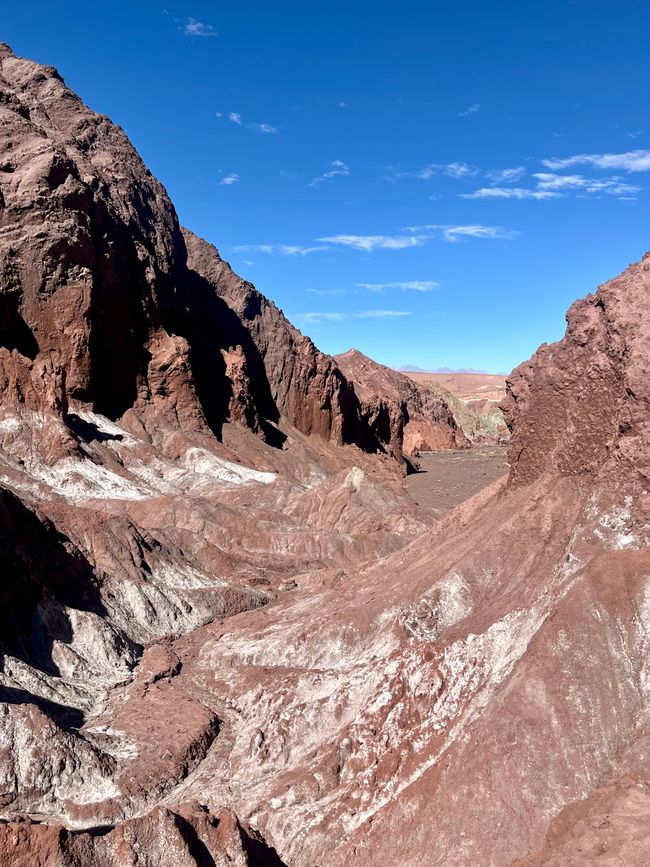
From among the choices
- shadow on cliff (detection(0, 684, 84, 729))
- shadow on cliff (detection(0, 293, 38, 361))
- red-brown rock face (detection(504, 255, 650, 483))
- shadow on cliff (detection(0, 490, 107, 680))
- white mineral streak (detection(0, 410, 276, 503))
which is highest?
shadow on cliff (detection(0, 293, 38, 361))

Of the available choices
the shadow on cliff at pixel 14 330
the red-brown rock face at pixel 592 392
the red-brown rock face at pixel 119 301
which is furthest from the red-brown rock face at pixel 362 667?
the red-brown rock face at pixel 119 301

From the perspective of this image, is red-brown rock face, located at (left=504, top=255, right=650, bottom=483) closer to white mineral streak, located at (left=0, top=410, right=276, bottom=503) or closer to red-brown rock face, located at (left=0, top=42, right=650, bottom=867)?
red-brown rock face, located at (left=0, top=42, right=650, bottom=867)

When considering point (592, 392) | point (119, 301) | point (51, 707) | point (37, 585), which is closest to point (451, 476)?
point (119, 301)

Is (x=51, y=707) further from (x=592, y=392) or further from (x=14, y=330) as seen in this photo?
(x=14, y=330)

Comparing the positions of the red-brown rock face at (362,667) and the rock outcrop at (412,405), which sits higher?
the rock outcrop at (412,405)

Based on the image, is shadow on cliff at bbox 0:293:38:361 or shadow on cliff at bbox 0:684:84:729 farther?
shadow on cliff at bbox 0:293:38:361

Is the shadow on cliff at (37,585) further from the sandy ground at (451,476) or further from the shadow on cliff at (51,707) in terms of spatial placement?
the sandy ground at (451,476)

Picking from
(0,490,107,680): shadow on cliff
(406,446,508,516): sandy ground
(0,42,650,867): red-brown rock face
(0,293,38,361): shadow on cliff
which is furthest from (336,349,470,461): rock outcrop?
(0,490,107,680): shadow on cliff

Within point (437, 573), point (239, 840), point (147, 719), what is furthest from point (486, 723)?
point (147, 719)
